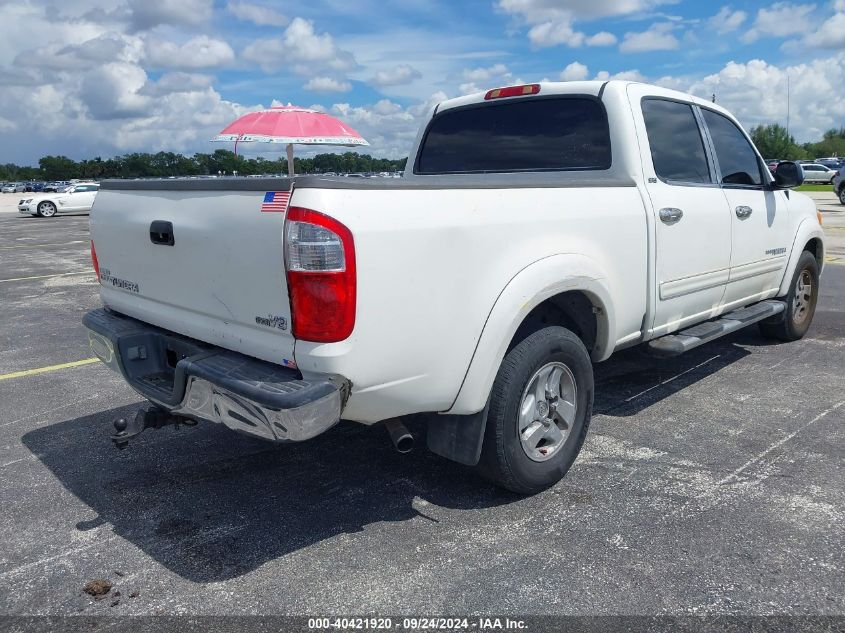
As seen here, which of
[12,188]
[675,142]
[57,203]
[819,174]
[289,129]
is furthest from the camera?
[12,188]

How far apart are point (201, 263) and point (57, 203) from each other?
2941 centimetres

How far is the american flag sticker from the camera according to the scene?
2691 millimetres

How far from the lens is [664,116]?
4.57 meters

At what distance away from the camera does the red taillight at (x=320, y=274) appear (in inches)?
103

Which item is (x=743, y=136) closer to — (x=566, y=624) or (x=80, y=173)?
(x=566, y=624)

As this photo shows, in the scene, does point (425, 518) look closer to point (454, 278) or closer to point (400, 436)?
point (400, 436)

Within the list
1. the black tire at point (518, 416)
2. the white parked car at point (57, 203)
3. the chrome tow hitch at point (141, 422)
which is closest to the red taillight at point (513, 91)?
the black tire at point (518, 416)

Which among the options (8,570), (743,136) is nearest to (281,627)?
(8,570)

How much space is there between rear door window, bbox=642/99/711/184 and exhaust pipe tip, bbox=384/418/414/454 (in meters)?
2.27

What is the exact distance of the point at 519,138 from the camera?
461 cm

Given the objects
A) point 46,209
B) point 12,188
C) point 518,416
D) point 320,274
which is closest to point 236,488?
point 518,416

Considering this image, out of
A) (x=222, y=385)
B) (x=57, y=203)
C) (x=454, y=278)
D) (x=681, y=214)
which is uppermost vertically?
(x=57, y=203)

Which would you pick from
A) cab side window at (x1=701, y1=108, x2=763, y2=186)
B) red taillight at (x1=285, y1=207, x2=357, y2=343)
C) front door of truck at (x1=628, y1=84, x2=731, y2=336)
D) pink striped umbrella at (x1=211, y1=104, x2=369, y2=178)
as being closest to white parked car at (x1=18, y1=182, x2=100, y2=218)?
pink striped umbrella at (x1=211, y1=104, x2=369, y2=178)

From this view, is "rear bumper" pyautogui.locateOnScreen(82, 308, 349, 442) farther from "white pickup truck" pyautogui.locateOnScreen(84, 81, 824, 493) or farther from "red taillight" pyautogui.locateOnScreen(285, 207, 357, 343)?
"red taillight" pyautogui.locateOnScreen(285, 207, 357, 343)
